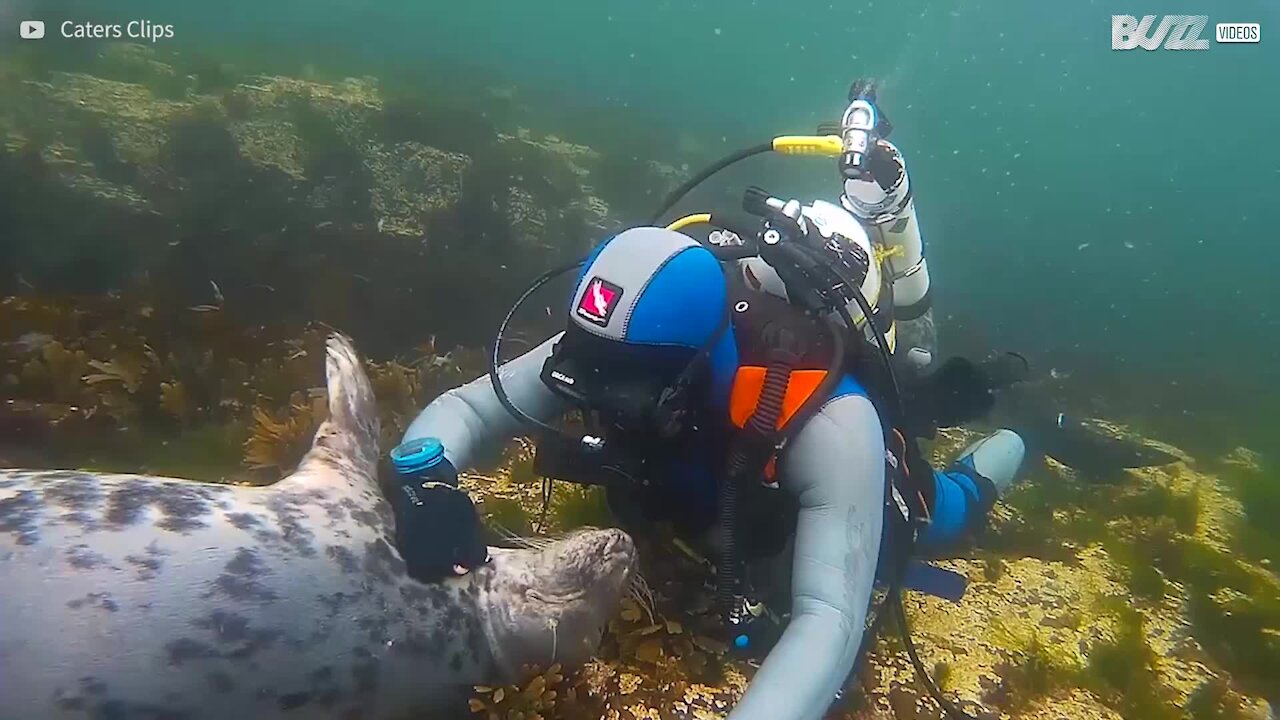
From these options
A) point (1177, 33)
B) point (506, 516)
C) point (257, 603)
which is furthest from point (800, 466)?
point (1177, 33)

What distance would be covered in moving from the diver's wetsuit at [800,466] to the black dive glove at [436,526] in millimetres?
320

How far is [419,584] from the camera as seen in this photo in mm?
3168

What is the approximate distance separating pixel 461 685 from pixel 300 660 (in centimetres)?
75

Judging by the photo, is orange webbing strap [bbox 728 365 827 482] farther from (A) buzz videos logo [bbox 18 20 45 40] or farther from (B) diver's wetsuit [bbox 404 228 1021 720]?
(A) buzz videos logo [bbox 18 20 45 40]

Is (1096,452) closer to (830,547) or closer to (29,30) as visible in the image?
(830,547)

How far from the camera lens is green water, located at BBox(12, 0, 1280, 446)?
1583 cm

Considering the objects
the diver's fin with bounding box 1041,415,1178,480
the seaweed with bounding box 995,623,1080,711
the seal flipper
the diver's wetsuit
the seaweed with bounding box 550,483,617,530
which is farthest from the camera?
the diver's fin with bounding box 1041,415,1178,480

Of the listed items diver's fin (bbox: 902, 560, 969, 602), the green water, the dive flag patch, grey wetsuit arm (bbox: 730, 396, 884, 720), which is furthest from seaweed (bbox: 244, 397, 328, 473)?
the green water

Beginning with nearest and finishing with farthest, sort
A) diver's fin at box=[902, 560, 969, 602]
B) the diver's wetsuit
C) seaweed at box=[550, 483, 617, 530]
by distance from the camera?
1. the diver's wetsuit
2. diver's fin at box=[902, 560, 969, 602]
3. seaweed at box=[550, 483, 617, 530]

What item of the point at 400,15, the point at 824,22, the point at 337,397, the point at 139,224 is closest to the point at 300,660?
the point at 337,397

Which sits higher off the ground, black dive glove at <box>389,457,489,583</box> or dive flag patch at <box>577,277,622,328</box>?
dive flag patch at <box>577,277,622,328</box>

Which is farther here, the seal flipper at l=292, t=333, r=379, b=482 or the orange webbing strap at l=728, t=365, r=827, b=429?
the seal flipper at l=292, t=333, r=379, b=482

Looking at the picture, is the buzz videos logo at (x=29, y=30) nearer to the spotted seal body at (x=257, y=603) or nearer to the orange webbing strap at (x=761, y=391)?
the spotted seal body at (x=257, y=603)

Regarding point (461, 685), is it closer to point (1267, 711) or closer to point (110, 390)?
point (110, 390)
